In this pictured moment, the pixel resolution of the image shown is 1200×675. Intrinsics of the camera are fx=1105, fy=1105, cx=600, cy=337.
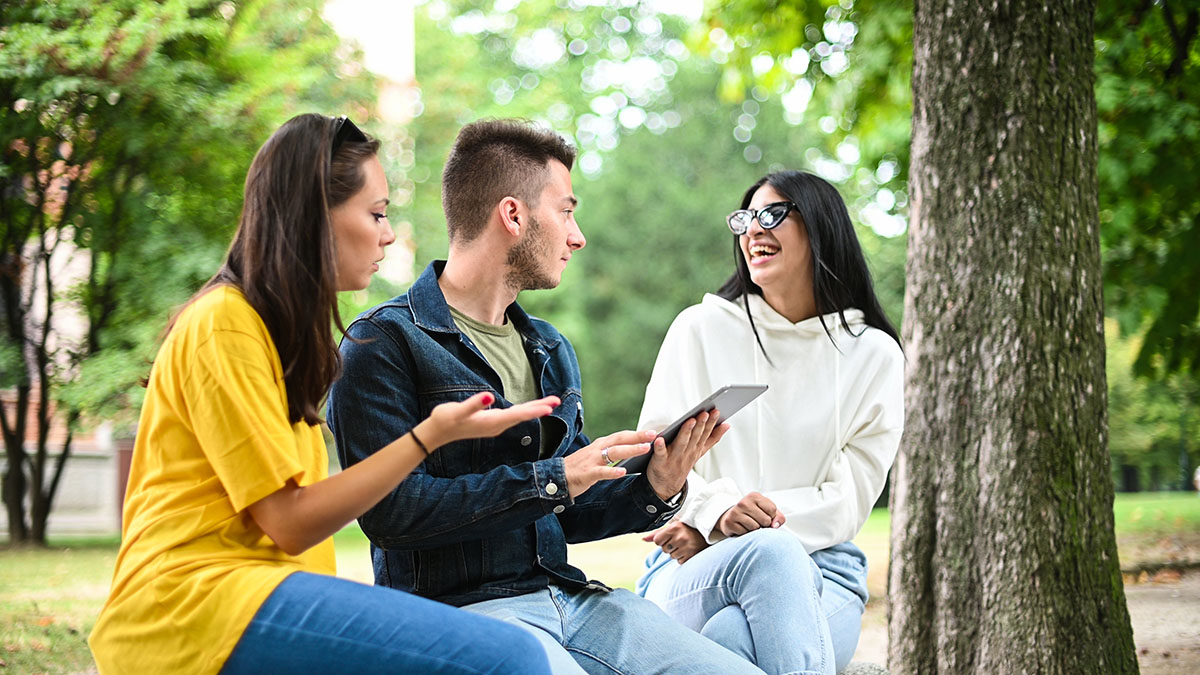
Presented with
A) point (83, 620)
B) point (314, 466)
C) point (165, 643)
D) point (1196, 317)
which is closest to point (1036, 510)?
point (314, 466)

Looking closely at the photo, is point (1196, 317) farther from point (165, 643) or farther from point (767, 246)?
point (165, 643)

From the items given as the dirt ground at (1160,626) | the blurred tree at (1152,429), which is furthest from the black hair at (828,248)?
the blurred tree at (1152,429)

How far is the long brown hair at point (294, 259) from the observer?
5.68ft

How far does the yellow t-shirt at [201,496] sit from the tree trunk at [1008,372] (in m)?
2.30

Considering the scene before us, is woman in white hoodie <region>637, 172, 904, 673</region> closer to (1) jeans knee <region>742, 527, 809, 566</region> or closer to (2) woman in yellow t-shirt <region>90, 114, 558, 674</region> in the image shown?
(1) jeans knee <region>742, 527, 809, 566</region>

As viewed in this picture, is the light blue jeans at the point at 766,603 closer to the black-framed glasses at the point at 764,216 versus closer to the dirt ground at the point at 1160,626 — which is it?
the black-framed glasses at the point at 764,216

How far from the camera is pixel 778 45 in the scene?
6.20 m

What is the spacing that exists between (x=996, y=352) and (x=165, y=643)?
8.43ft

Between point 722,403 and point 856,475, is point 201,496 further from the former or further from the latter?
point 856,475

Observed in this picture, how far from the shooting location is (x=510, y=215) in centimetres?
237

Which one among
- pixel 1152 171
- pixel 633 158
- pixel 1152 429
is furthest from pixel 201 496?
pixel 633 158

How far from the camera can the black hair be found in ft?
9.54

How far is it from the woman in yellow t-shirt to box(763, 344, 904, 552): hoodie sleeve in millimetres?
1165

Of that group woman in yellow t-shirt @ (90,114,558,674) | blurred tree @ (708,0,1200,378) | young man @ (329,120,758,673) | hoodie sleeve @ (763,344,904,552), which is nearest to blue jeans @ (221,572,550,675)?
woman in yellow t-shirt @ (90,114,558,674)
